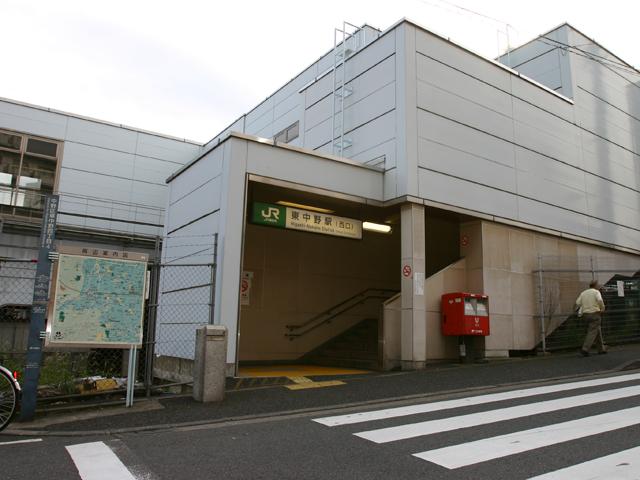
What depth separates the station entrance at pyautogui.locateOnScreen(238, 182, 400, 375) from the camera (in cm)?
1390

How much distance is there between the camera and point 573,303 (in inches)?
613

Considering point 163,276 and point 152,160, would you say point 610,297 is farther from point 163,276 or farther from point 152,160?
point 152,160

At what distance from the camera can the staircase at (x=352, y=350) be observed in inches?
526

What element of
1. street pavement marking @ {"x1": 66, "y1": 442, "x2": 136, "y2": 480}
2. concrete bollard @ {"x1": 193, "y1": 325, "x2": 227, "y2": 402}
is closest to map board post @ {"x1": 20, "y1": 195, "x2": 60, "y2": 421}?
street pavement marking @ {"x1": 66, "y1": 442, "x2": 136, "y2": 480}

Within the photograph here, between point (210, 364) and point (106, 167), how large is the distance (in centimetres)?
1600

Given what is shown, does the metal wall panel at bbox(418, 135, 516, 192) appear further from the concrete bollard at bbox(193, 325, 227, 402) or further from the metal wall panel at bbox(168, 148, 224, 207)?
the concrete bollard at bbox(193, 325, 227, 402)

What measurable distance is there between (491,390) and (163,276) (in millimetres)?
8376

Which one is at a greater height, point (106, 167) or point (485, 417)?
point (106, 167)

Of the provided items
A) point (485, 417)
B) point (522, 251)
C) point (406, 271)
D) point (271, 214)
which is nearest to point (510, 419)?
point (485, 417)

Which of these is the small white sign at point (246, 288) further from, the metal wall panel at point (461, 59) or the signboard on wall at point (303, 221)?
the metal wall panel at point (461, 59)

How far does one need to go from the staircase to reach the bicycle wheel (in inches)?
315

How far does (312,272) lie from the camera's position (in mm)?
15820

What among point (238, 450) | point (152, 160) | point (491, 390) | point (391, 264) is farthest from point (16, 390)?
point (152, 160)

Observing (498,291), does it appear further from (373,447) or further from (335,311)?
(373,447)
